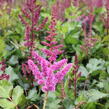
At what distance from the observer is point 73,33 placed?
2834mm

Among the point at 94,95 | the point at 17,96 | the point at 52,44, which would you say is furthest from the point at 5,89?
the point at 94,95

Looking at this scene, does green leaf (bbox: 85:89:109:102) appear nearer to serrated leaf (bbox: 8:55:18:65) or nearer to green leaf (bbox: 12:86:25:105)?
green leaf (bbox: 12:86:25:105)

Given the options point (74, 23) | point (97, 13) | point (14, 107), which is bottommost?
point (14, 107)

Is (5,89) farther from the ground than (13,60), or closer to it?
closer to it

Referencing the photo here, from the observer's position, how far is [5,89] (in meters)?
1.50

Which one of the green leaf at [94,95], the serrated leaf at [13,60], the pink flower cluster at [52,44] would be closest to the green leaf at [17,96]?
the pink flower cluster at [52,44]

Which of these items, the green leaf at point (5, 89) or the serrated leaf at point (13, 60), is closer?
the green leaf at point (5, 89)

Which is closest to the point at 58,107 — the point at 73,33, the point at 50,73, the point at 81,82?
the point at 50,73

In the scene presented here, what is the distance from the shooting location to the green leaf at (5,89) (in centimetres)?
147

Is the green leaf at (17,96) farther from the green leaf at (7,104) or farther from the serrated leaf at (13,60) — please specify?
the serrated leaf at (13,60)

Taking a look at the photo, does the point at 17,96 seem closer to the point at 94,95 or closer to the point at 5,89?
the point at 5,89

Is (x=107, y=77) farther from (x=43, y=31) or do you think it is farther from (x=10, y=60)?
(x=43, y=31)

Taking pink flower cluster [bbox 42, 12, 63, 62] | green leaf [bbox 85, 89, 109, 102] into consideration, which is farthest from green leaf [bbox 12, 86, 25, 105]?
green leaf [bbox 85, 89, 109, 102]

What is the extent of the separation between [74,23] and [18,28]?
2.09ft
